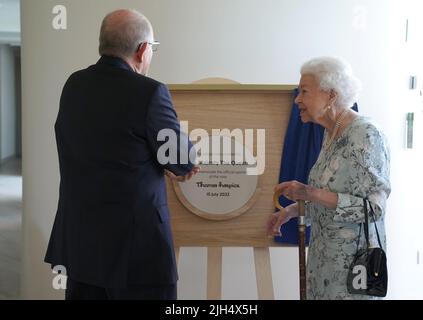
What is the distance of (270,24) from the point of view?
10.9 ft

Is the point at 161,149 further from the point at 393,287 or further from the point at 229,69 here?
the point at 393,287

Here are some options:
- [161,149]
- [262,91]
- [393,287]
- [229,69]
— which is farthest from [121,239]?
[393,287]

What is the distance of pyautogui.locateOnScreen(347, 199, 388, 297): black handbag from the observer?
192 cm

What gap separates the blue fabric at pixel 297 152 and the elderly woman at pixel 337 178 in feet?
1.35

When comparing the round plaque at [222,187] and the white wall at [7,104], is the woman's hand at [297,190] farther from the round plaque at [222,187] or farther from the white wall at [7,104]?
the white wall at [7,104]

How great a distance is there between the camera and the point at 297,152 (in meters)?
2.58

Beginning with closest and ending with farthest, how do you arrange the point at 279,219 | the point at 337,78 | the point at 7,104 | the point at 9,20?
the point at 337,78
the point at 279,219
the point at 9,20
the point at 7,104

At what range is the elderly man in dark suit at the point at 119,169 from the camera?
70.6 inches

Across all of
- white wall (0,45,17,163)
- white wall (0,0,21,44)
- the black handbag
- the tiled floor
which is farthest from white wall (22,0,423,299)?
white wall (0,45,17,163)

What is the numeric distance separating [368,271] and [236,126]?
0.89 metres

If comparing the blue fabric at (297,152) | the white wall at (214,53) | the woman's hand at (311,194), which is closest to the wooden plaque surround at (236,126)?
the blue fabric at (297,152)

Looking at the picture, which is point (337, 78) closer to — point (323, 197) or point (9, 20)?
point (323, 197)

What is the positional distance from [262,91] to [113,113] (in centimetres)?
89

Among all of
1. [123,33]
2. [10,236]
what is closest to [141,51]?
[123,33]
